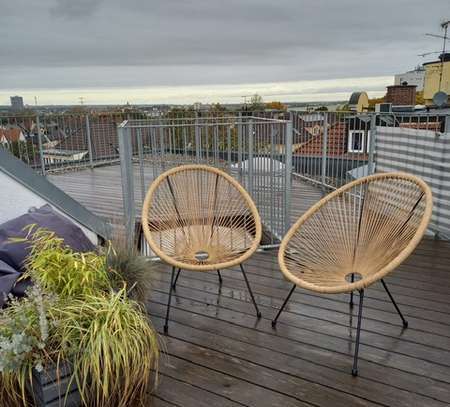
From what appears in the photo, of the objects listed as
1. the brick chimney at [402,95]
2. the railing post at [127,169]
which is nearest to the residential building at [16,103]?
the railing post at [127,169]

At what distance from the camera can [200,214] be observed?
2959 mm

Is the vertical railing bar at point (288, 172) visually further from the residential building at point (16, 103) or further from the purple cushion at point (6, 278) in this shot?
the residential building at point (16, 103)

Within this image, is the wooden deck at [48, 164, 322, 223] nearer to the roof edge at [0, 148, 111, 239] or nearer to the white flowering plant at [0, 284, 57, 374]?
the roof edge at [0, 148, 111, 239]

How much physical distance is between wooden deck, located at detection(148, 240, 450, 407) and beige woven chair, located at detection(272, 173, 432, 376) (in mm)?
175

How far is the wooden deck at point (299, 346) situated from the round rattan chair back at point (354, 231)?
1.13 feet

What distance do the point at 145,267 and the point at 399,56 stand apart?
1598 centimetres

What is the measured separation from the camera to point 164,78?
11.8m

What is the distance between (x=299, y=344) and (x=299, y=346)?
0.02m

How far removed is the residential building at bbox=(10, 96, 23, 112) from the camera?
7.00 metres

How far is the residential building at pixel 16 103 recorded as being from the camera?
23.0 ft

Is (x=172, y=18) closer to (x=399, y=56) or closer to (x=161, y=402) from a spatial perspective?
(x=161, y=402)

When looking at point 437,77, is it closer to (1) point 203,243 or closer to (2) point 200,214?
(2) point 200,214

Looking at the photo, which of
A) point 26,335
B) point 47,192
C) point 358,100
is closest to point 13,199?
point 47,192

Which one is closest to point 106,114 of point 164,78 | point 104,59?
point 104,59
